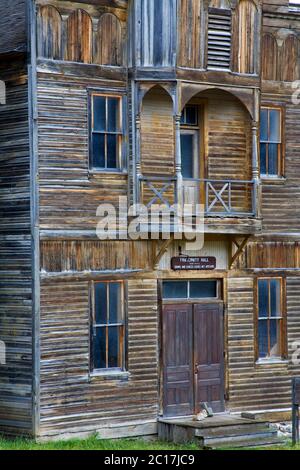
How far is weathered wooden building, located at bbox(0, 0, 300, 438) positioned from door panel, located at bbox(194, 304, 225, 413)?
3 cm

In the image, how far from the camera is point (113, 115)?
27078 millimetres

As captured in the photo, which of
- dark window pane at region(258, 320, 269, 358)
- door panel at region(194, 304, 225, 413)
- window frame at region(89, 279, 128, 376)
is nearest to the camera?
window frame at region(89, 279, 128, 376)

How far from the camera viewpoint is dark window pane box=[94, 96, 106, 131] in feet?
87.9

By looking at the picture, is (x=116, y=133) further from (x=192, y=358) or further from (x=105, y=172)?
(x=192, y=358)

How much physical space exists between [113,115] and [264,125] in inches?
158

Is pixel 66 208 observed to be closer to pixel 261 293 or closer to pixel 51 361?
pixel 51 361

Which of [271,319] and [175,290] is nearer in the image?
[175,290]

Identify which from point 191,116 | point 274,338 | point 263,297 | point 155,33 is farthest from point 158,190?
point 274,338

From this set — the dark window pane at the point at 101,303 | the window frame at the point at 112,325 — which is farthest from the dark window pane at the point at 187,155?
the dark window pane at the point at 101,303

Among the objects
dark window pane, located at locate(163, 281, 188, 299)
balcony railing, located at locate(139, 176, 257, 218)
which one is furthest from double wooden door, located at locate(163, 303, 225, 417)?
balcony railing, located at locate(139, 176, 257, 218)

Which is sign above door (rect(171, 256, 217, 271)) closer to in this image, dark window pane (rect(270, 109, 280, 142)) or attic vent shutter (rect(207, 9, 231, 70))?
dark window pane (rect(270, 109, 280, 142))

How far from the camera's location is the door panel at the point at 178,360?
27625mm

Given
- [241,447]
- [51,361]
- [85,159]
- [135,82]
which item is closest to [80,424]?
[51,361]

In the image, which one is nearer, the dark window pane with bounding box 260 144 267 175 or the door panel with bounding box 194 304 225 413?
the door panel with bounding box 194 304 225 413
